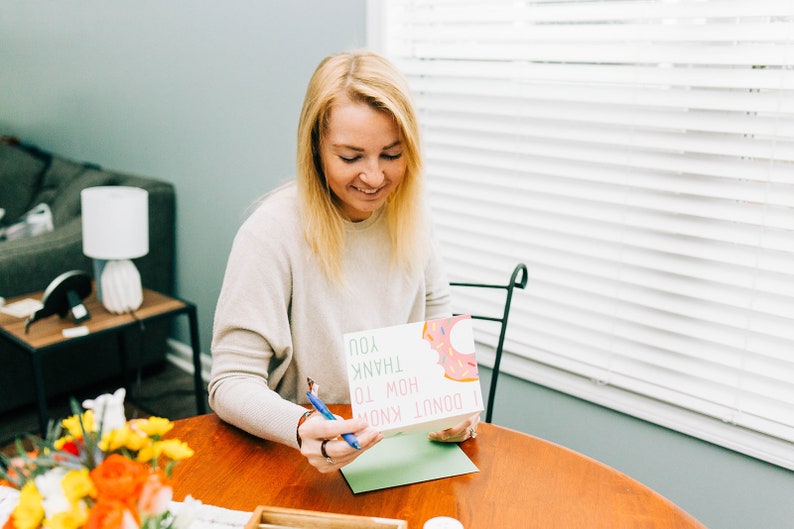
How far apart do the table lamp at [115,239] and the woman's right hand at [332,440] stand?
1526 mm

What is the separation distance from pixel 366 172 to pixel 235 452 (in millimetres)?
572

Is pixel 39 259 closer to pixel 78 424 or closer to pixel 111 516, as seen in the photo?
pixel 78 424

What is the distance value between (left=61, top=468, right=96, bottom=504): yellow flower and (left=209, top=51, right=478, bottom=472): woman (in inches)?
20.6

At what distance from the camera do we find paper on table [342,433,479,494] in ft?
3.43

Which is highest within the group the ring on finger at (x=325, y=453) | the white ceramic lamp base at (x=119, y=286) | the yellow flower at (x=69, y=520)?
the yellow flower at (x=69, y=520)

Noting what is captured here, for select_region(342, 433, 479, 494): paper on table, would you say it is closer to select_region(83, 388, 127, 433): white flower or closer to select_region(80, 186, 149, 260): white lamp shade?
select_region(83, 388, 127, 433): white flower

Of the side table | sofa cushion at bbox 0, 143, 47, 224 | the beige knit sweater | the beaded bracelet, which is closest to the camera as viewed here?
the beaded bracelet

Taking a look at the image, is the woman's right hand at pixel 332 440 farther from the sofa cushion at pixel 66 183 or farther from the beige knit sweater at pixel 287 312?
the sofa cushion at pixel 66 183

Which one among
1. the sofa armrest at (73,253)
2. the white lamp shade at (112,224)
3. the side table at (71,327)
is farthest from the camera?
the sofa armrest at (73,253)

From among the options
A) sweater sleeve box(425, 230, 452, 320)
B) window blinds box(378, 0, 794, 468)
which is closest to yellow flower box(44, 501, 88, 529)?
sweater sleeve box(425, 230, 452, 320)

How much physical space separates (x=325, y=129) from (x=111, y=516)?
89 centimetres

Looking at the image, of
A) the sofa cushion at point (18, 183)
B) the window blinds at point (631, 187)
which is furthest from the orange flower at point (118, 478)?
the sofa cushion at point (18, 183)

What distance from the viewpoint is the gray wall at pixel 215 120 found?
1.72m

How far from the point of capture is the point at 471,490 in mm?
1031
